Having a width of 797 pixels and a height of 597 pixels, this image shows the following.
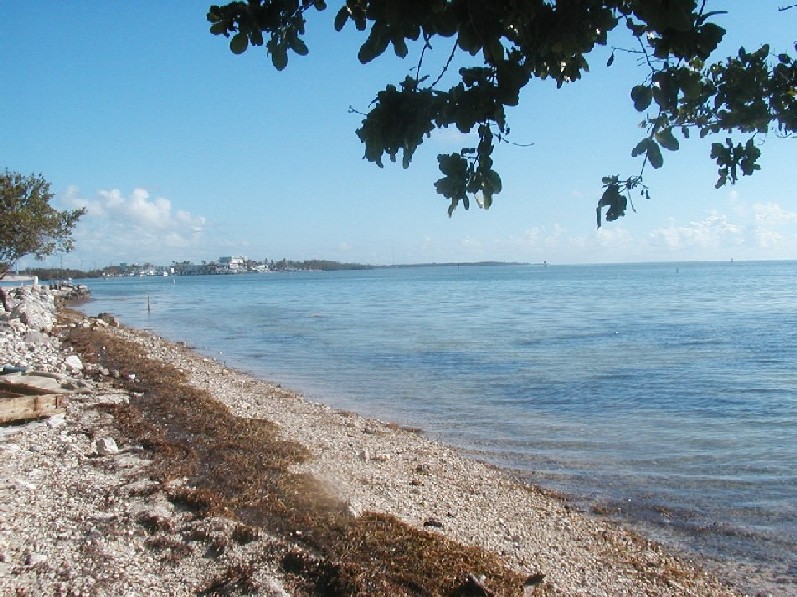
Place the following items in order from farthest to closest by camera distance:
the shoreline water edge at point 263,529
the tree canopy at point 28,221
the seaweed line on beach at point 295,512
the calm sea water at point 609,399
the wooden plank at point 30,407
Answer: the tree canopy at point 28,221
the wooden plank at point 30,407
the calm sea water at point 609,399
the seaweed line on beach at point 295,512
the shoreline water edge at point 263,529

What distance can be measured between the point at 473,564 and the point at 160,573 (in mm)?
2906

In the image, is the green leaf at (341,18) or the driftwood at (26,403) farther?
the driftwood at (26,403)

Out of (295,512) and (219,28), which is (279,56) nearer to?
(219,28)

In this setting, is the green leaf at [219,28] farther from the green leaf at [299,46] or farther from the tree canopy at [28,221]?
the tree canopy at [28,221]

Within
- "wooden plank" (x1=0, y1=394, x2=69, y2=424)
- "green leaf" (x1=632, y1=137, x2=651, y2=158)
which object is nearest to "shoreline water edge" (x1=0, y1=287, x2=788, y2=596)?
"wooden plank" (x1=0, y1=394, x2=69, y2=424)

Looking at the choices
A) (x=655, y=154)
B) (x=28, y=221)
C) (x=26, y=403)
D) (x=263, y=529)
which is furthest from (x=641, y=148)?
(x=28, y=221)

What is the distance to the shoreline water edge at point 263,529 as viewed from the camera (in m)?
5.72

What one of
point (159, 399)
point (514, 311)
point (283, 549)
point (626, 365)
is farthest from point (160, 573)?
point (514, 311)

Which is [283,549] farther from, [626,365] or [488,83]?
[626,365]

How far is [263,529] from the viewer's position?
6.79 metres

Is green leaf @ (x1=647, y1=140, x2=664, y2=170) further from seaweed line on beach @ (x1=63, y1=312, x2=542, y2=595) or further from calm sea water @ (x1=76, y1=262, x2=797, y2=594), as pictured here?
calm sea water @ (x1=76, y1=262, x2=797, y2=594)

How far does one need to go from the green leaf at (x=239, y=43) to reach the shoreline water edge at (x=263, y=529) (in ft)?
14.4

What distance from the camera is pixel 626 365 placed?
24219 millimetres

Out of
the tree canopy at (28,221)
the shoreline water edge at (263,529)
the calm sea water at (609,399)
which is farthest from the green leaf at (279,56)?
the tree canopy at (28,221)
